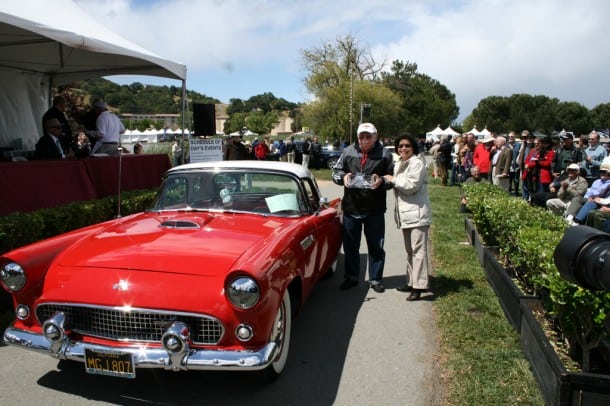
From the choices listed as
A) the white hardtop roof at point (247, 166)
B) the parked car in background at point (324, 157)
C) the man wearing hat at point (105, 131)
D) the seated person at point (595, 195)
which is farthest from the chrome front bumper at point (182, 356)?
the parked car in background at point (324, 157)

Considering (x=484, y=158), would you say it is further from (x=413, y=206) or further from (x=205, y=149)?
(x=413, y=206)

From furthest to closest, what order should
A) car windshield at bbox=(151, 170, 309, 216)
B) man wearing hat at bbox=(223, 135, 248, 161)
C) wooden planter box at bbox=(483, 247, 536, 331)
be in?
man wearing hat at bbox=(223, 135, 248, 161)
car windshield at bbox=(151, 170, 309, 216)
wooden planter box at bbox=(483, 247, 536, 331)

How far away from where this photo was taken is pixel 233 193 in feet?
16.1

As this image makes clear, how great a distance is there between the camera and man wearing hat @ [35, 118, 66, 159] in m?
7.54

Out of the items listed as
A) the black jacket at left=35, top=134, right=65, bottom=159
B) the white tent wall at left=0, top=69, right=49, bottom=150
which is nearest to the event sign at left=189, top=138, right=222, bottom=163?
the black jacket at left=35, top=134, right=65, bottom=159

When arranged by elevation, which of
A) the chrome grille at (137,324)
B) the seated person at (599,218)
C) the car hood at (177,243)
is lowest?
the chrome grille at (137,324)

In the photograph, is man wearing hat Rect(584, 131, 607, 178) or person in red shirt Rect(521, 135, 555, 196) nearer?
person in red shirt Rect(521, 135, 555, 196)

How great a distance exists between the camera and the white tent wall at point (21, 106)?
9930mm

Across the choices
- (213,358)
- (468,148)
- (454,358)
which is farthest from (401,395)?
(468,148)

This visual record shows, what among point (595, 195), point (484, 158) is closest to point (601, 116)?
point (484, 158)

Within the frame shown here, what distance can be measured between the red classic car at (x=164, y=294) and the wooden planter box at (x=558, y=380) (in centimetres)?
174

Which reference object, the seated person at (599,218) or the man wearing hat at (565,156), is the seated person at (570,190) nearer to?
the seated person at (599,218)

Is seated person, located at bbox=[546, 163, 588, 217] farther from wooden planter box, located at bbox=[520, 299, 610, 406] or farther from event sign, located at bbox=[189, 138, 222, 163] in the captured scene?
event sign, located at bbox=[189, 138, 222, 163]

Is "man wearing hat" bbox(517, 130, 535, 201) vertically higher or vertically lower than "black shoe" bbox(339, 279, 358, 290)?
higher
